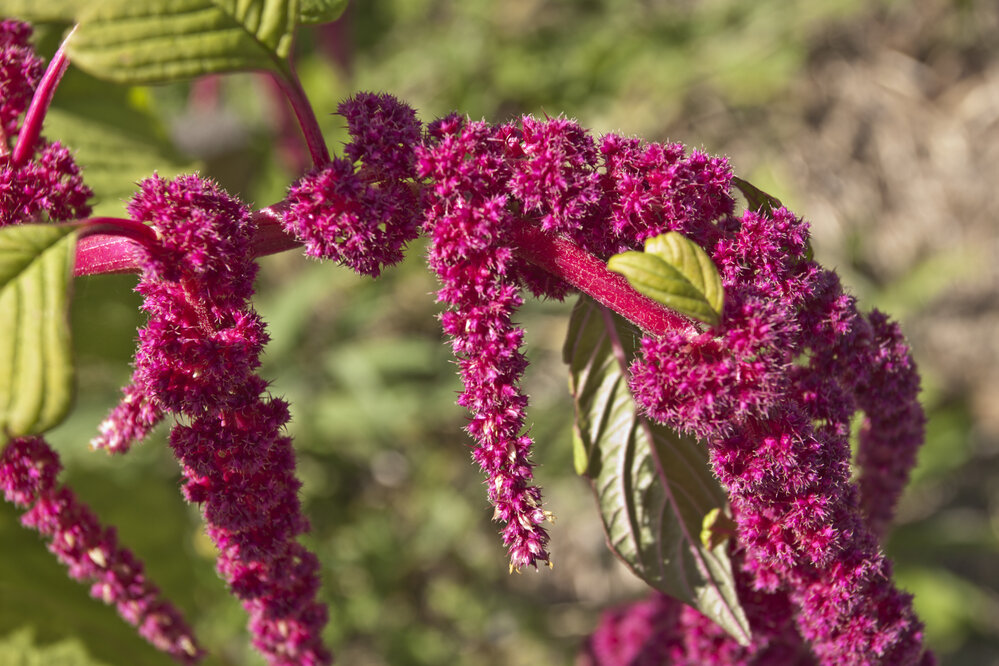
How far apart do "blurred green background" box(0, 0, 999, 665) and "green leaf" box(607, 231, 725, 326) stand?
1567 millimetres

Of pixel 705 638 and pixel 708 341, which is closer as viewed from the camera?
pixel 708 341

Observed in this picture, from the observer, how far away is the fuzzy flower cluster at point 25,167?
1090 mm

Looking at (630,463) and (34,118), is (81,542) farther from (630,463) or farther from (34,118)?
(630,463)

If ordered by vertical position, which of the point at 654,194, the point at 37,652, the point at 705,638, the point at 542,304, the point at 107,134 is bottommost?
the point at 37,652

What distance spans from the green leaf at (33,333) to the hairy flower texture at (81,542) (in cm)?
43

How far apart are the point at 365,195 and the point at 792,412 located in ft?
1.96

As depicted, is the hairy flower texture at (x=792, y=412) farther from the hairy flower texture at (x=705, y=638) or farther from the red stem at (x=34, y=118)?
the red stem at (x=34, y=118)

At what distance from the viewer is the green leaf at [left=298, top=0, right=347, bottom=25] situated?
1.13 m

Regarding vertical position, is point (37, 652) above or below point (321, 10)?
below

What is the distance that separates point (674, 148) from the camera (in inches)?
43.5

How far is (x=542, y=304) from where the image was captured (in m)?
3.43

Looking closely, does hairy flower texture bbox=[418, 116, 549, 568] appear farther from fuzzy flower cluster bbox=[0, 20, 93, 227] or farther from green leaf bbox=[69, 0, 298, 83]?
fuzzy flower cluster bbox=[0, 20, 93, 227]

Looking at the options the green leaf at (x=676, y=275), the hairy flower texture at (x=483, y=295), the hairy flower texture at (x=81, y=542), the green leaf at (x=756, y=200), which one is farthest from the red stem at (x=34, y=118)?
the green leaf at (x=756, y=200)

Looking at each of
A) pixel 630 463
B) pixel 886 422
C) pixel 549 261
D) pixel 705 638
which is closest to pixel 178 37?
pixel 549 261
